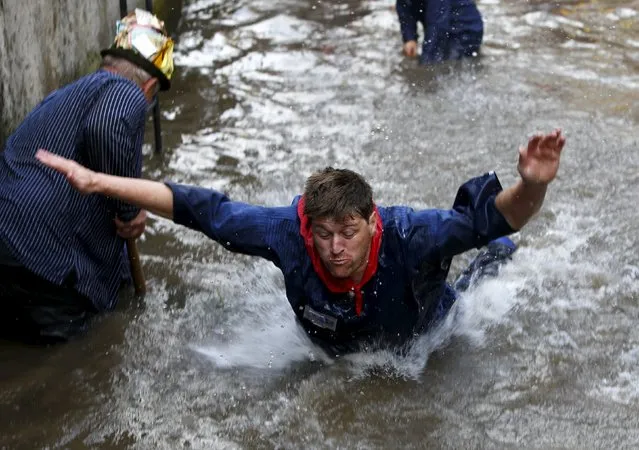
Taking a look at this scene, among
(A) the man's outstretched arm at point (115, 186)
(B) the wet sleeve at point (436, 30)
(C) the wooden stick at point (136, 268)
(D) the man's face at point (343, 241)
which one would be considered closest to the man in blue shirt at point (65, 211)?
(C) the wooden stick at point (136, 268)

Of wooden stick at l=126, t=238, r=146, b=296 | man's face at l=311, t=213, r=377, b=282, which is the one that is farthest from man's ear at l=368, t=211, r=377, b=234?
wooden stick at l=126, t=238, r=146, b=296

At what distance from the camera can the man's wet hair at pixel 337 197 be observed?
399 centimetres

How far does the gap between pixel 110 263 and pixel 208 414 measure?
39.9 inches

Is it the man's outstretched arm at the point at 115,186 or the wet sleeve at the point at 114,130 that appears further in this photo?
the wet sleeve at the point at 114,130

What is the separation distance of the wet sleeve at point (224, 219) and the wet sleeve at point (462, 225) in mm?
618

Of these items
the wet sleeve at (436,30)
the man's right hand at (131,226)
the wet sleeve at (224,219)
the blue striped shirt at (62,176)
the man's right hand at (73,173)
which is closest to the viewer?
the man's right hand at (73,173)

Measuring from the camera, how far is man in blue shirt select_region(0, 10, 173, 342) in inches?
175

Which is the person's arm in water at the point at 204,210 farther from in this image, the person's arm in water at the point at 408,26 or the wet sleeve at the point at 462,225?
the person's arm in water at the point at 408,26

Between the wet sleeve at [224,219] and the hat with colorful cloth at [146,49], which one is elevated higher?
the hat with colorful cloth at [146,49]

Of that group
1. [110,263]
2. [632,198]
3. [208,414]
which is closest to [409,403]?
[208,414]

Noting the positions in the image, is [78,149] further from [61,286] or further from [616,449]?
[616,449]

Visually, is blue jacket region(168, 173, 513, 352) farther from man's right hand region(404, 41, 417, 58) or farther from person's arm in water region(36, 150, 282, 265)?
man's right hand region(404, 41, 417, 58)

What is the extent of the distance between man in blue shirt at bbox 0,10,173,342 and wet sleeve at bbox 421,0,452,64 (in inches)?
177

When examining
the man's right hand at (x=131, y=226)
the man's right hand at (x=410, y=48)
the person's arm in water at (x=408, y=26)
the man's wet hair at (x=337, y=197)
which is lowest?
the man's right hand at (x=410, y=48)
